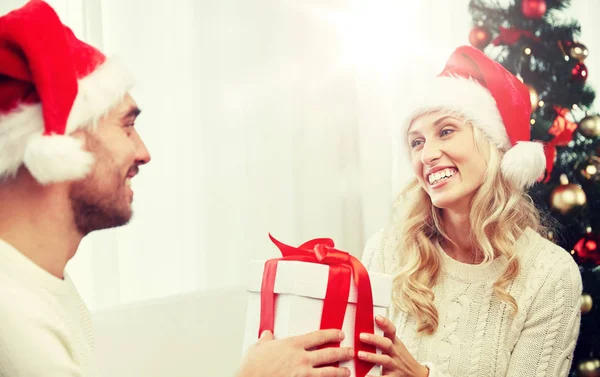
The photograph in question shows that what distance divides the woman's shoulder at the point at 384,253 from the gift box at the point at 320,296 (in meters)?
0.68

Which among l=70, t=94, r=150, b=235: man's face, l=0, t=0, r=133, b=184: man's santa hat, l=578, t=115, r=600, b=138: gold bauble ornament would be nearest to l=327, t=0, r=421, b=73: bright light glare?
l=578, t=115, r=600, b=138: gold bauble ornament

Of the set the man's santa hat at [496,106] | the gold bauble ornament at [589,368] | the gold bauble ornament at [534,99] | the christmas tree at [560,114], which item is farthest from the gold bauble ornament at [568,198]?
the man's santa hat at [496,106]

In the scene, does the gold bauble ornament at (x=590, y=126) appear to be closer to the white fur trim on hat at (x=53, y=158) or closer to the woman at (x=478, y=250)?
the woman at (x=478, y=250)

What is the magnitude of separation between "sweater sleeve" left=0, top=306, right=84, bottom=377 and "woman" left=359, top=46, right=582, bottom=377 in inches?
43.6

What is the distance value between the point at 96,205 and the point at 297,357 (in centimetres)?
45

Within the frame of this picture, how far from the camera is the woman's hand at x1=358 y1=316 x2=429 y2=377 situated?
124 centimetres

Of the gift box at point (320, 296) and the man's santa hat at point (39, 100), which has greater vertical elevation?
the man's santa hat at point (39, 100)

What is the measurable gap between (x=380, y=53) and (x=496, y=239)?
166 cm

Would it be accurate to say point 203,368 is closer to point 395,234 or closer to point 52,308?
point 395,234

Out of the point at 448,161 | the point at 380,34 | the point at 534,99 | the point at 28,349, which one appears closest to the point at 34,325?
the point at 28,349

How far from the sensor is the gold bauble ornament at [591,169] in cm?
257

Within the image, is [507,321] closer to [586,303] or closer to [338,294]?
[338,294]

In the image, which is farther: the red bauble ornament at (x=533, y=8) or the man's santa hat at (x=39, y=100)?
the red bauble ornament at (x=533, y=8)

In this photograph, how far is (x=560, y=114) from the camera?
8.50 feet
